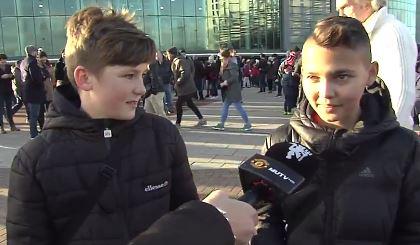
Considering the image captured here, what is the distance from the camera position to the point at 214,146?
27.9 ft

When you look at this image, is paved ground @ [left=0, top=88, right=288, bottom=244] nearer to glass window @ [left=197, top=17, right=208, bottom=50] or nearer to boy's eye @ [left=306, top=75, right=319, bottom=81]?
boy's eye @ [left=306, top=75, right=319, bottom=81]

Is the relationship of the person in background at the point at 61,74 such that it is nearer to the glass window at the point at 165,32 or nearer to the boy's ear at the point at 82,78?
the boy's ear at the point at 82,78

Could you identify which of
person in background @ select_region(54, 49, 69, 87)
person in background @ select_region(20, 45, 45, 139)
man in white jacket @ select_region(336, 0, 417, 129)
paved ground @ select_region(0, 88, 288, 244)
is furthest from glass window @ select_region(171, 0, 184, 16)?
person in background @ select_region(54, 49, 69, 87)

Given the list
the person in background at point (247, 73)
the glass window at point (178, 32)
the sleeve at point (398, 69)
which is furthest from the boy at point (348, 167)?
the glass window at point (178, 32)

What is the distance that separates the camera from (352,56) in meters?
1.67

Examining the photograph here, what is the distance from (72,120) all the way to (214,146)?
22.2ft

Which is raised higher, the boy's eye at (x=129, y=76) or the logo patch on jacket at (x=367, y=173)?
the boy's eye at (x=129, y=76)

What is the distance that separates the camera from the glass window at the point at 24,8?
30.8 metres

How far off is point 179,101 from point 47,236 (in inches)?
345

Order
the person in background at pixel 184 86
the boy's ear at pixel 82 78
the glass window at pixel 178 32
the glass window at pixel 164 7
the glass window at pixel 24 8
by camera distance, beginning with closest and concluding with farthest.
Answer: the boy's ear at pixel 82 78 < the person in background at pixel 184 86 < the glass window at pixel 24 8 < the glass window at pixel 164 7 < the glass window at pixel 178 32

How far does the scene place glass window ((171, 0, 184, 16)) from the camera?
1346 inches

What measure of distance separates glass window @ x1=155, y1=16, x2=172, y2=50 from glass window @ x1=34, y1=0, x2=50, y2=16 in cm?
703

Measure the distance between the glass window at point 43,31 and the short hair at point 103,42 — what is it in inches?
1210

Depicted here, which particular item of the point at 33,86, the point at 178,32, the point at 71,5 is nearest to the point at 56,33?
the point at 71,5
